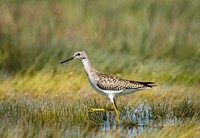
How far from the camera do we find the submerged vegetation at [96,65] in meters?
10.1

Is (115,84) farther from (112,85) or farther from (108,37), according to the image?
(108,37)

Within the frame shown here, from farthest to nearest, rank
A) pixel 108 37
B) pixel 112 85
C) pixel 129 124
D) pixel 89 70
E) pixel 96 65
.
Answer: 1. pixel 108 37
2. pixel 96 65
3. pixel 89 70
4. pixel 112 85
5. pixel 129 124

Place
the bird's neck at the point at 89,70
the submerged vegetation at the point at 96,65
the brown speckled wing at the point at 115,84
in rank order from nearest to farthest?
the submerged vegetation at the point at 96,65 → the brown speckled wing at the point at 115,84 → the bird's neck at the point at 89,70

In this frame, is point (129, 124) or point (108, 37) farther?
point (108, 37)

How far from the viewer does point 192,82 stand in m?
13.0

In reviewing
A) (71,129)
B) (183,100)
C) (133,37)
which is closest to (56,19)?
(133,37)

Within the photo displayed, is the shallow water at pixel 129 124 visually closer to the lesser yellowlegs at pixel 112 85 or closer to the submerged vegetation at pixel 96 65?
the submerged vegetation at pixel 96 65

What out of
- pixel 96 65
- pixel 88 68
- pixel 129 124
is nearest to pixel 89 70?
pixel 88 68

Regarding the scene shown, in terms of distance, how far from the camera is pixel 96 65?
44.4ft

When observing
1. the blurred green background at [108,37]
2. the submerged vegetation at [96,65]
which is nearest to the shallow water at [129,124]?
the submerged vegetation at [96,65]

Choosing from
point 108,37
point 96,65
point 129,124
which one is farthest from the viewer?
point 108,37

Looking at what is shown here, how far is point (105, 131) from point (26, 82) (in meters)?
3.21

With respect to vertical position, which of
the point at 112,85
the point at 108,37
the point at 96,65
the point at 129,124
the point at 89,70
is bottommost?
the point at 129,124

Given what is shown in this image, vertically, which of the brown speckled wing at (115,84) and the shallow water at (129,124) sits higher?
the brown speckled wing at (115,84)
